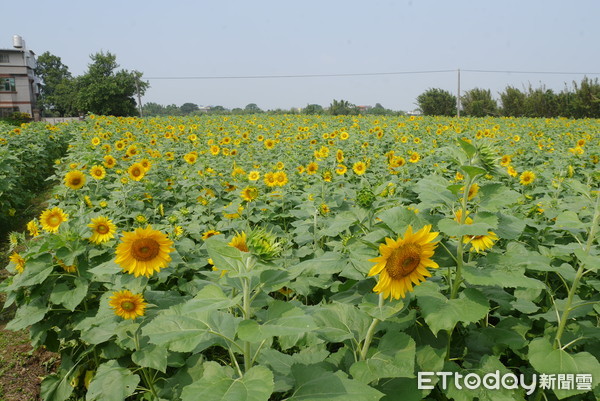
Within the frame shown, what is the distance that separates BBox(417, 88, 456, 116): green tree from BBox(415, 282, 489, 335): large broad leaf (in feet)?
110

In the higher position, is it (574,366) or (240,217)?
(240,217)

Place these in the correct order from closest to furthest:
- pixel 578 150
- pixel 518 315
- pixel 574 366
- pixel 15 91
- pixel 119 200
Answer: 1. pixel 574 366
2. pixel 518 315
3. pixel 119 200
4. pixel 578 150
5. pixel 15 91

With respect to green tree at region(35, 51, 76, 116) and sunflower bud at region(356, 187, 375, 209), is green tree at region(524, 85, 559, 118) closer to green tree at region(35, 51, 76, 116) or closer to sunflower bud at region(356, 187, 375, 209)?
sunflower bud at region(356, 187, 375, 209)

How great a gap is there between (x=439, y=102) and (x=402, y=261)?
34382 mm

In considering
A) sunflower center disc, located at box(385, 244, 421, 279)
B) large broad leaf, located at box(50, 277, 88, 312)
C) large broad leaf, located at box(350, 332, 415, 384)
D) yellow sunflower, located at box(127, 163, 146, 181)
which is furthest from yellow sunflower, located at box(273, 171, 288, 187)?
sunflower center disc, located at box(385, 244, 421, 279)

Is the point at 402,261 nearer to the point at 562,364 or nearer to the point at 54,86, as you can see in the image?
the point at 562,364

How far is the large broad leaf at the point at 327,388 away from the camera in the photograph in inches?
48.1

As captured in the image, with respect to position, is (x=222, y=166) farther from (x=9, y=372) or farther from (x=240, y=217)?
(x=9, y=372)

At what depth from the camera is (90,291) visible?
2385mm

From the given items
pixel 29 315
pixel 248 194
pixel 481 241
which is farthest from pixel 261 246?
pixel 248 194

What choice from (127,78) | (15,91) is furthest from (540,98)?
(15,91)

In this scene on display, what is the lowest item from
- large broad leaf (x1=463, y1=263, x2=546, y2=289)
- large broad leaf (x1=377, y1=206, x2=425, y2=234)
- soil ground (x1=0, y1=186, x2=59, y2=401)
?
soil ground (x1=0, y1=186, x2=59, y2=401)

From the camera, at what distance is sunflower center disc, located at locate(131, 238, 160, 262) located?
196cm

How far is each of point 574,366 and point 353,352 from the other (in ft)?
2.61
